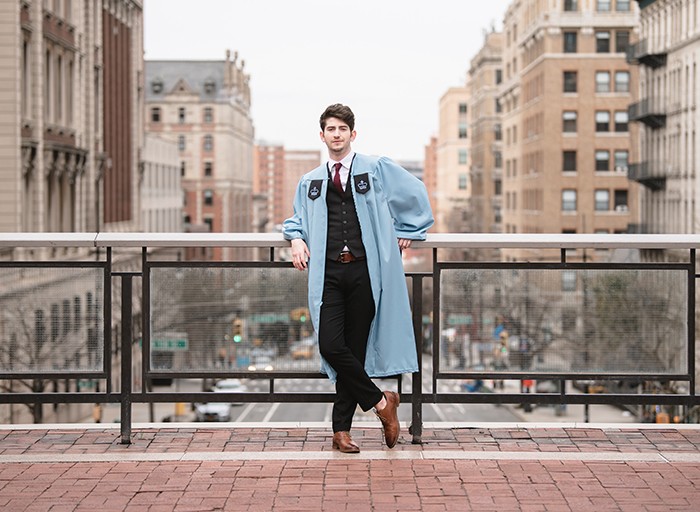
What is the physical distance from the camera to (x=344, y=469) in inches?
321

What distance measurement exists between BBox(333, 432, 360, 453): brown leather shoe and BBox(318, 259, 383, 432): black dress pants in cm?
4

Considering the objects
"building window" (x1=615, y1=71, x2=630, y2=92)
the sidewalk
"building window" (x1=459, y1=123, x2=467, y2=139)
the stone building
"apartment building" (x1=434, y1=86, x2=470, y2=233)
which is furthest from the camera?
"building window" (x1=459, y1=123, x2=467, y2=139)

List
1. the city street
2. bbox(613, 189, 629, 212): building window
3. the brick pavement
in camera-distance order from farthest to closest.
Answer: bbox(613, 189, 629, 212): building window, the city street, the brick pavement

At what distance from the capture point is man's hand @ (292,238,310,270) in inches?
340

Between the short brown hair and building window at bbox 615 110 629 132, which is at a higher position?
building window at bbox 615 110 629 132

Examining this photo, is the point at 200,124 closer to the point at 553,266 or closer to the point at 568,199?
the point at 568,199

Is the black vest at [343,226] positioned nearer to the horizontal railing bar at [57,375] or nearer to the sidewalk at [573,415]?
the horizontal railing bar at [57,375]

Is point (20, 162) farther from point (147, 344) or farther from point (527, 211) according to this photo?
point (527, 211)

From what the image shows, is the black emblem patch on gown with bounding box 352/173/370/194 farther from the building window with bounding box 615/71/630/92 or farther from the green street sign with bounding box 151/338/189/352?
the building window with bounding box 615/71/630/92

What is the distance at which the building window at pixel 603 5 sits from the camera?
84.4m

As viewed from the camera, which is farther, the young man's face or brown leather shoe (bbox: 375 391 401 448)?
brown leather shoe (bbox: 375 391 401 448)

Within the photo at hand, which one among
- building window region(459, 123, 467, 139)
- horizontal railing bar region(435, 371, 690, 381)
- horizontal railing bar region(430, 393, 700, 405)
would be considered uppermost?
building window region(459, 123, 467, 139)

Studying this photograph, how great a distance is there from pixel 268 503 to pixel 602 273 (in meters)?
3.06

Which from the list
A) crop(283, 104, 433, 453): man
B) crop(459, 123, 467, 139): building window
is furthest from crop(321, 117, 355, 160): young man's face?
crop(459, 123, 467, 139): building window
